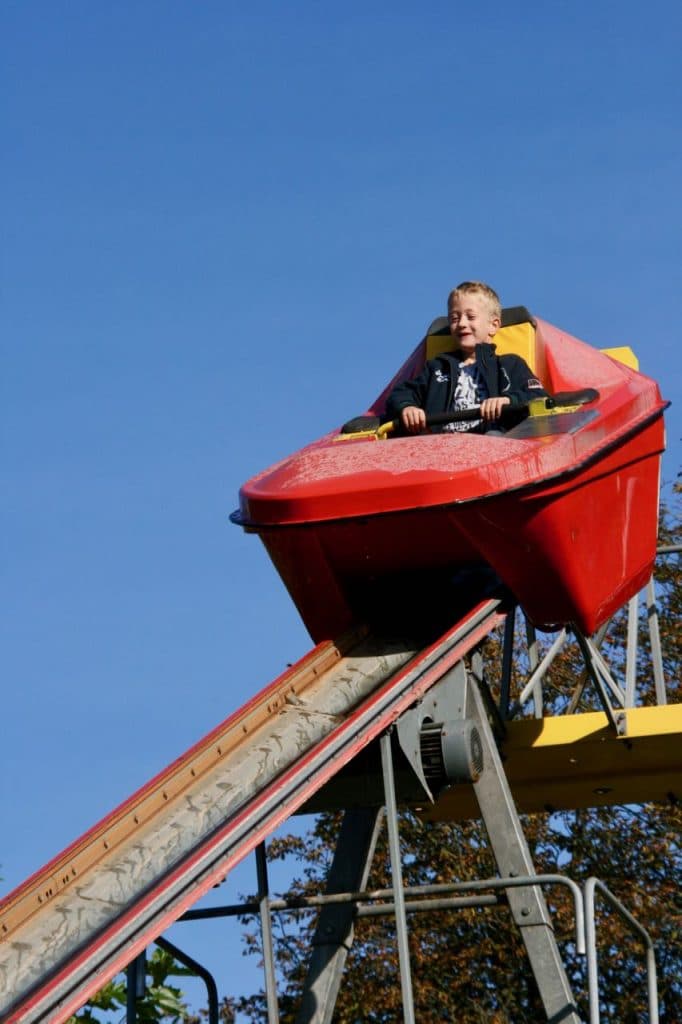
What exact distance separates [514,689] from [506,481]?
41.3ft

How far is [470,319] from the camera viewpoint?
9.70 metres

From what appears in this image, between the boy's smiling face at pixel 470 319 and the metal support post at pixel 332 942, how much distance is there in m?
2.93

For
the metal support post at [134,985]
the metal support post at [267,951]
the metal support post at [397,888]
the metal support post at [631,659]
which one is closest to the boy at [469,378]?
the metal support post at [631,659]

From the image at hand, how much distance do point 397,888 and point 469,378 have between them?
3.37 m

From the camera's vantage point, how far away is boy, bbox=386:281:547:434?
8.93 meters

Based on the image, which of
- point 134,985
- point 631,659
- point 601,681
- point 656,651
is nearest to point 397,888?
point 134,985

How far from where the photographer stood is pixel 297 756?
7.24 m

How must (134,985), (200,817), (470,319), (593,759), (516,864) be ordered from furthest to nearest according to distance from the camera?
(593,759) < (470,319) < (516,864) < (134,985) < (200,817)

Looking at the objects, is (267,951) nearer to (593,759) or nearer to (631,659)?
(593,759)

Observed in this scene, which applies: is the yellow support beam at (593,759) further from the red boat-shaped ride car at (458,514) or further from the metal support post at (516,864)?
the metal support post at (516,864)

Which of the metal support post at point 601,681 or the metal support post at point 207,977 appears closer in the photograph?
the metal support post at point 207,977

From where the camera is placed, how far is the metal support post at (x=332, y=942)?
8242 millimetres

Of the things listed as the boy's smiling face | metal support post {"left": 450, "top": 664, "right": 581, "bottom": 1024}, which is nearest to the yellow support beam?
metal support post {"left": 450, "top": 664, "right": 581, "bottom": 1024}

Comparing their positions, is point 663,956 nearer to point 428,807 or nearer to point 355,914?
point 428,807
